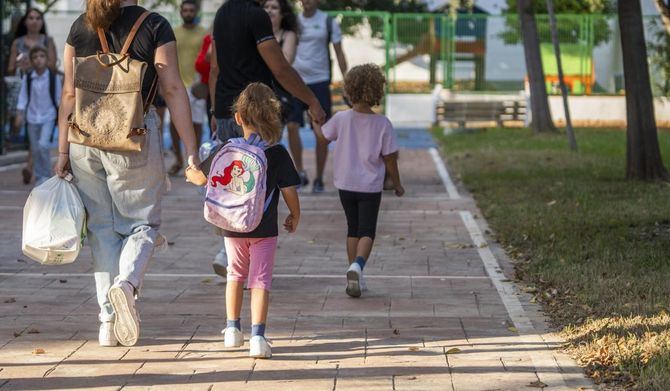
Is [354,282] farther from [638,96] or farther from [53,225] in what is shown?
[638,96]

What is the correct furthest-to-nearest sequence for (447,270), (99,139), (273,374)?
(447,270)
(99,139)
(273,374)

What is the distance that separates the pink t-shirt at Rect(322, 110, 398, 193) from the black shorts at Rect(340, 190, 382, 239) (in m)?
0.05

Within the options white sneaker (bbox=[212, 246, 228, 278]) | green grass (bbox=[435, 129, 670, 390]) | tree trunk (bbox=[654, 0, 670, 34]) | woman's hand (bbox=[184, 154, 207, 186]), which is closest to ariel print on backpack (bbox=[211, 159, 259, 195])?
woman's hand (bbox=[184, 154, 207, 186])

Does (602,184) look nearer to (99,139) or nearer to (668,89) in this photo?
(668,89)

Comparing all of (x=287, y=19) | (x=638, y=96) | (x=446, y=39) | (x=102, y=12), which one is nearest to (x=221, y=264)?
(x=102, y=12)

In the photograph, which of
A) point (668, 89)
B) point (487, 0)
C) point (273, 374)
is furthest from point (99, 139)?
point (487, 0)

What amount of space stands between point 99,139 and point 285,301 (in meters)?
1.99

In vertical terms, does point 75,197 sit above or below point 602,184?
above

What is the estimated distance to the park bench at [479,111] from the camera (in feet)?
105

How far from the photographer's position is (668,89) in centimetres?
1822

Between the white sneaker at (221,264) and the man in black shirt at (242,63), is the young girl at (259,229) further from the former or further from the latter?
the white sneaker at (221,264)

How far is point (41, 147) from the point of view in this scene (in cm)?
1499

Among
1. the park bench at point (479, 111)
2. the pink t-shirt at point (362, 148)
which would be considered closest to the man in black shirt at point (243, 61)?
the pink t-shirt at point (362, 148)

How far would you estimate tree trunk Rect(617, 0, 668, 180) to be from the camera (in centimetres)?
1530
